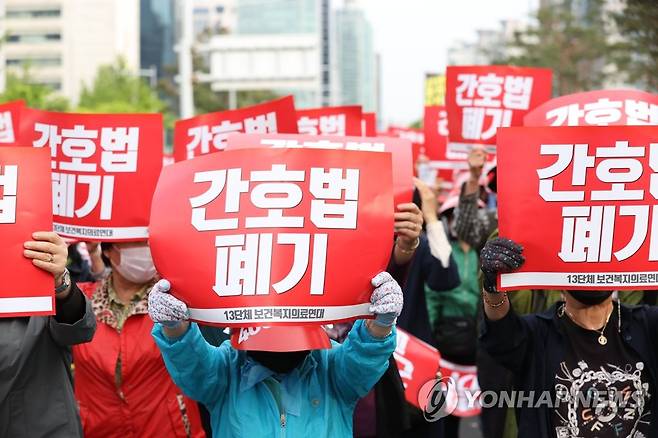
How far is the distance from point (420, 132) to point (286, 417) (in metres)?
8.31

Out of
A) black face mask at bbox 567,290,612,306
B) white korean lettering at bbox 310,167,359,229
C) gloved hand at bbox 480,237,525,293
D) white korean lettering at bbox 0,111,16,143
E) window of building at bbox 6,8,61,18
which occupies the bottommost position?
black face mask at bbox 567,290,612,306

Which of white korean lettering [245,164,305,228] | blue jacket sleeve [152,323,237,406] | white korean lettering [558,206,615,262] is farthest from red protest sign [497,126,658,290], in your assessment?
blue jacket sleeve [152,323,237,406]

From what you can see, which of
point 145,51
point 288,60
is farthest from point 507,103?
point 145,51

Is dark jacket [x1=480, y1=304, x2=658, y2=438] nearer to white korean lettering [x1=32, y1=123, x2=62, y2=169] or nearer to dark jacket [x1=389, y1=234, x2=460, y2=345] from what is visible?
dark jacket [x1=389, y1=234, x2=460, y2=345]

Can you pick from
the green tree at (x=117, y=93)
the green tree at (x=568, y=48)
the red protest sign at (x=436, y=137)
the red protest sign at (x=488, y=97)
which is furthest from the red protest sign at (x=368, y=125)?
the green tree at (x=117, y=93)

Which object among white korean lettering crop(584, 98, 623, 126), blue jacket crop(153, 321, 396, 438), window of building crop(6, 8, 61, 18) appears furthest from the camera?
window of building crop(6, 8, 61, 18)

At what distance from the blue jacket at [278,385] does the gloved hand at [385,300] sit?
102 millimetres

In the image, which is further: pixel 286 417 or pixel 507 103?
pixel 507 103

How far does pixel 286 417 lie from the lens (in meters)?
3.02

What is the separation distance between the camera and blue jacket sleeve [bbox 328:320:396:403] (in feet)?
9.84

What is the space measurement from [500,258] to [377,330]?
505 millimetres

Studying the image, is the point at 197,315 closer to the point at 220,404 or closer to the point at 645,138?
the point at 220,404

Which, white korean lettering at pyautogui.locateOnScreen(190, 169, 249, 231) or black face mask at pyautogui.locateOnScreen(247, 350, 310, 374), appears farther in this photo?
black face mask at pyautogui.locateOnScreen(247, 350, 310, 374)

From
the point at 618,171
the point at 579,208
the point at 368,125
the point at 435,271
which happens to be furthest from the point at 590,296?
Result: the point at 368,125
